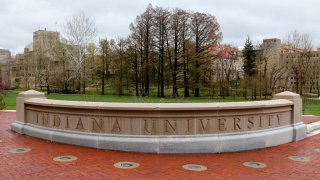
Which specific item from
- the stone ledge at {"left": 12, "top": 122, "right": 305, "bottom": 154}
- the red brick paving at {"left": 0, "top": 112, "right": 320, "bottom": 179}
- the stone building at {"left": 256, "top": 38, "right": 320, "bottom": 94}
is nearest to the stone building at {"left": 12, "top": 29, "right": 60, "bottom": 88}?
the stone building at {"left": 256, "top": 38, "right": 320, "bottom": 94}

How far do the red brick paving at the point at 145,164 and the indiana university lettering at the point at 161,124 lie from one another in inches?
24.2

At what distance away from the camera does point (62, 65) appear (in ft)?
218

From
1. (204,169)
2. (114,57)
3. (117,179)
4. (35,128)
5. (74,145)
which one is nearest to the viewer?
(117,179)

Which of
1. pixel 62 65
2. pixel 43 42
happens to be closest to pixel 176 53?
pixel 62 65

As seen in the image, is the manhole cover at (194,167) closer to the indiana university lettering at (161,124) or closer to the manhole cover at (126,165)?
the manhole cover at (126,165)

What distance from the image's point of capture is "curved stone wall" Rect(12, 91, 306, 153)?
8.30 m

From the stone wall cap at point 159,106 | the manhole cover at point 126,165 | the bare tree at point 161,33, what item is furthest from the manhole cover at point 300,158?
the bare tree at point 161,33

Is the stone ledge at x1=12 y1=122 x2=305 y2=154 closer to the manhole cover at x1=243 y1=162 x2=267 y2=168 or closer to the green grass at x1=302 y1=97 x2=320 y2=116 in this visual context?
the manhole cover at x1=243 y1=162 x2=267 y2=168

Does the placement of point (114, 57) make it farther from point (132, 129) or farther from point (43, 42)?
point (132, 129)

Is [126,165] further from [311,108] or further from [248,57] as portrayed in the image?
[248,57]

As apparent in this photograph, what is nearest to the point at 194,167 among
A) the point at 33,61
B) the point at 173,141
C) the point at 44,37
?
the point at 173,141

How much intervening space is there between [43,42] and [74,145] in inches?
3711

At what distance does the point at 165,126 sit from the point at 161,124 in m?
0.12

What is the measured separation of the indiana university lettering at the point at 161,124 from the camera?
8344 mm
